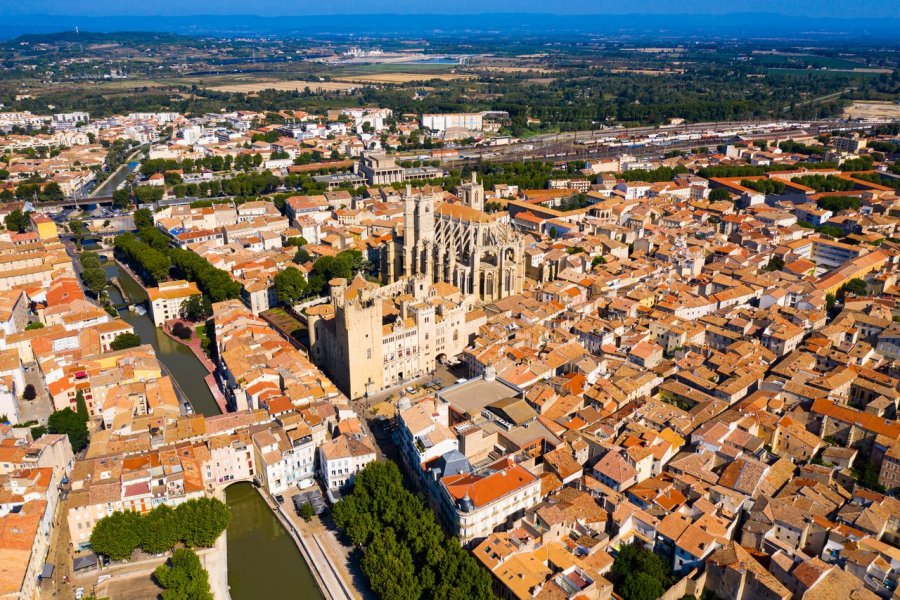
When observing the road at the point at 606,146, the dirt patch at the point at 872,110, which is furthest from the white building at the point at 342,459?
the dirt patch at the point at 872,110

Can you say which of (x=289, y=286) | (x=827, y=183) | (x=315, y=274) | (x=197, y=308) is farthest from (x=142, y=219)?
(x=827, y=183)

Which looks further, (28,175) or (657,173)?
(28,175)

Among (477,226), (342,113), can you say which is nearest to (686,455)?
(477,226)

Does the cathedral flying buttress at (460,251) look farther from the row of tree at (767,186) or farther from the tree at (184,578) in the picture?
the row of tree at (767,186)

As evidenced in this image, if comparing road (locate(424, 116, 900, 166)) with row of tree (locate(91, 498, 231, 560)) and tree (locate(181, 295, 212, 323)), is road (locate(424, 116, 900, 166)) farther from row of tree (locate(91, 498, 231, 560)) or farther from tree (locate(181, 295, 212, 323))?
row of tree (locate(91, 498, 231, 560))

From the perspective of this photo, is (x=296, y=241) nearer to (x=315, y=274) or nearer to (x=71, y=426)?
(x=315, y=274)

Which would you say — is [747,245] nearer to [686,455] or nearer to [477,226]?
[477,226]
